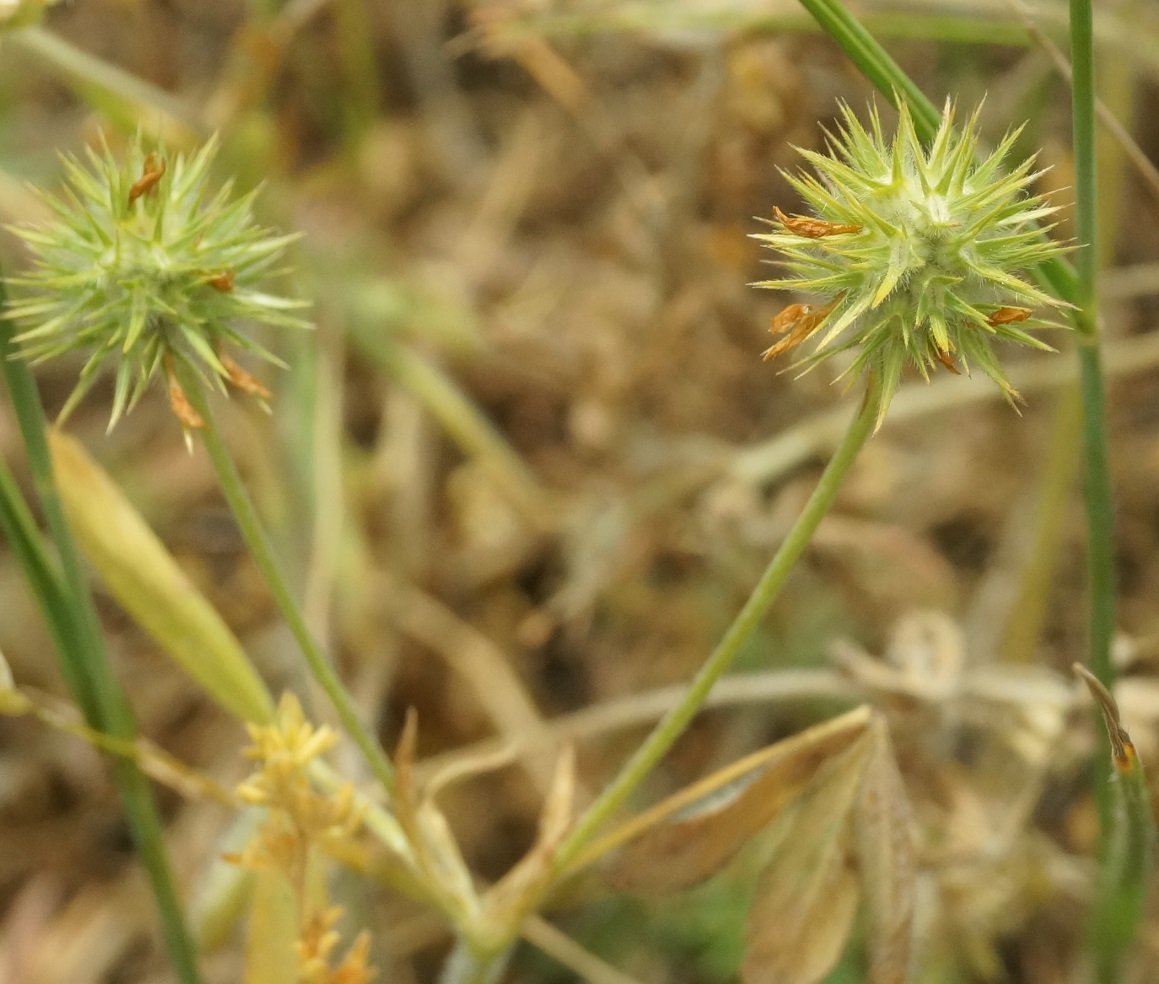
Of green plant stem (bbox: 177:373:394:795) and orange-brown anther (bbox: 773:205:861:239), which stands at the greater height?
orange-brown anther (bbox: 773:205:861:239)

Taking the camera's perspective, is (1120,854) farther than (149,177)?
Yes

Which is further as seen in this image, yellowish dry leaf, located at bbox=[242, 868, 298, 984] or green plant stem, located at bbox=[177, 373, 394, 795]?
yellowish dry leaf, located at bbox=[242, 868, 298, 984]

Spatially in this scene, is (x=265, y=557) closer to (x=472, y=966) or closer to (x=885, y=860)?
(x=472, y=966)

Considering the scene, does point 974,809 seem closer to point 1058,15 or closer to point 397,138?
point 1058,15

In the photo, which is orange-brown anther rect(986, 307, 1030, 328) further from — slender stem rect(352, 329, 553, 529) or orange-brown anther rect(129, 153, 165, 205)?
slender stem rect(352, 329, 553, 529)

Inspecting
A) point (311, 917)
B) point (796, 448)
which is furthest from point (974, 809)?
point (311, 917)

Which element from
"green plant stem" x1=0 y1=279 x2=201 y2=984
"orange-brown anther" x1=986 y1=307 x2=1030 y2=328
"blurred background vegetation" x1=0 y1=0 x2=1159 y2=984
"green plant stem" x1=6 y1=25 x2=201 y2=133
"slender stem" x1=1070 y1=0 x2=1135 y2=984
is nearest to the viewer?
"orange-brown anther" x1=986 y1=307 x2=1030 y2=328

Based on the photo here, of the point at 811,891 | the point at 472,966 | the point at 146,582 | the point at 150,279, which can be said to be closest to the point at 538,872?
the point at 472,966

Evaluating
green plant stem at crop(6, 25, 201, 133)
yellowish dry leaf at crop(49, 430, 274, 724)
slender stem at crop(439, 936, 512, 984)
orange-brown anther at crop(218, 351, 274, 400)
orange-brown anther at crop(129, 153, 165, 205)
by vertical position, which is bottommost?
slender stem at crop(439, 936, 512, 984)

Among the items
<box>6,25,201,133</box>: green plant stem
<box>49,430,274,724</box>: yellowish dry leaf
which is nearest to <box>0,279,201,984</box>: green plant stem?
<box>49,430,274,724</box>: yellowish dry leaf
